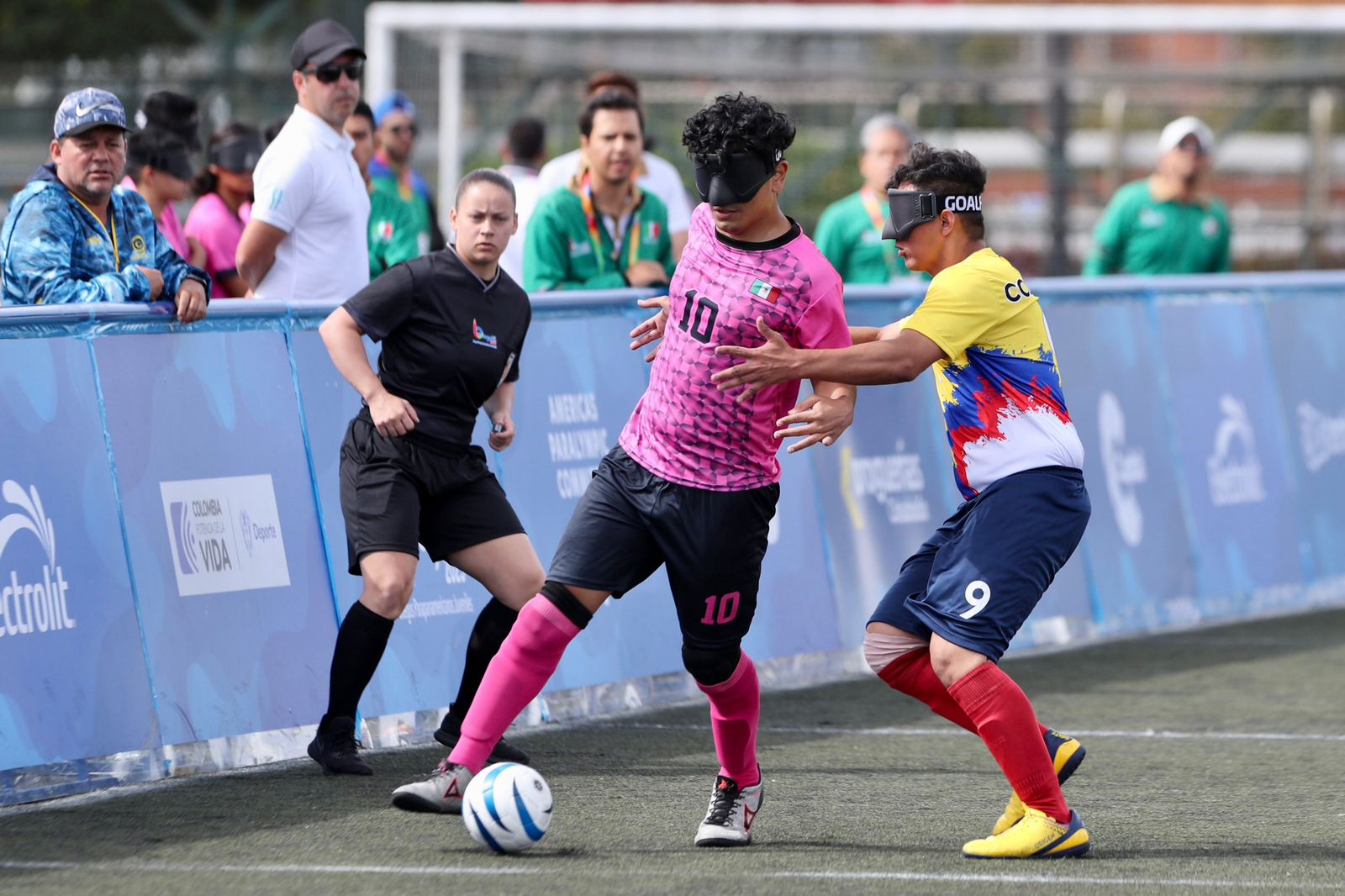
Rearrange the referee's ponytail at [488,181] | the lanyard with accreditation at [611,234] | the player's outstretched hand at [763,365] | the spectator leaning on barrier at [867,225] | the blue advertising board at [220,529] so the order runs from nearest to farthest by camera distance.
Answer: the player's outstretched hand at [763,365]
the referee's ponytail at [488,181]
the blue advertising board at [220,529]
the lanyard with accreditation at [611,234]
the spectator leaning on barrier at [867,225]

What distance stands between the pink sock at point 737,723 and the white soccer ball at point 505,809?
23.2 inches

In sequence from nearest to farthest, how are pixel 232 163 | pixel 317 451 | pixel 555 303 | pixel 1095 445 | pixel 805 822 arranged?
pixel 805 822, pixel 317 451, pixel 555 303, pixel 232 163, pixel 1095 445

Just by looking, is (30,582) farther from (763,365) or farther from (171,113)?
(171,113)

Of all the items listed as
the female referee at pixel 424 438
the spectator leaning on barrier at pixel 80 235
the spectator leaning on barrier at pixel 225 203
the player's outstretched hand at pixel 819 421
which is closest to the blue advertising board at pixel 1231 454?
the spectator leaning on barrier at pixel 225 203

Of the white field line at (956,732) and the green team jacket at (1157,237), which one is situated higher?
the green team jacket at (1157,237)

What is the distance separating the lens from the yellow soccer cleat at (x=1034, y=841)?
227 inches

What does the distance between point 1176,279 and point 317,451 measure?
5699 mm

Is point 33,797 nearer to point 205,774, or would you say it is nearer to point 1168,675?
point 205,774

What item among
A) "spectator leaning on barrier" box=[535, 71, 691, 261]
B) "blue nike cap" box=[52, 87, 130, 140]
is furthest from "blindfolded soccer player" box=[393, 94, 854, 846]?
"spectator leaning on barrier" box=[535, 71, 691, 261]

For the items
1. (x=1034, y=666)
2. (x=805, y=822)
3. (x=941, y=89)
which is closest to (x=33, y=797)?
(x=805, y=822)

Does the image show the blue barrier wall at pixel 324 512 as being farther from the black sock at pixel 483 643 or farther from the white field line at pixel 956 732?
the black sock at pixel 483 643

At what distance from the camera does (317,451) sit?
25.0ft

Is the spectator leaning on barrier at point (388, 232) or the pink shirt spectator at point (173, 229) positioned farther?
the spectator leaning on barrier at point (388, 232)

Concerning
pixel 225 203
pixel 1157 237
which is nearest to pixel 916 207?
pixel 225 203
